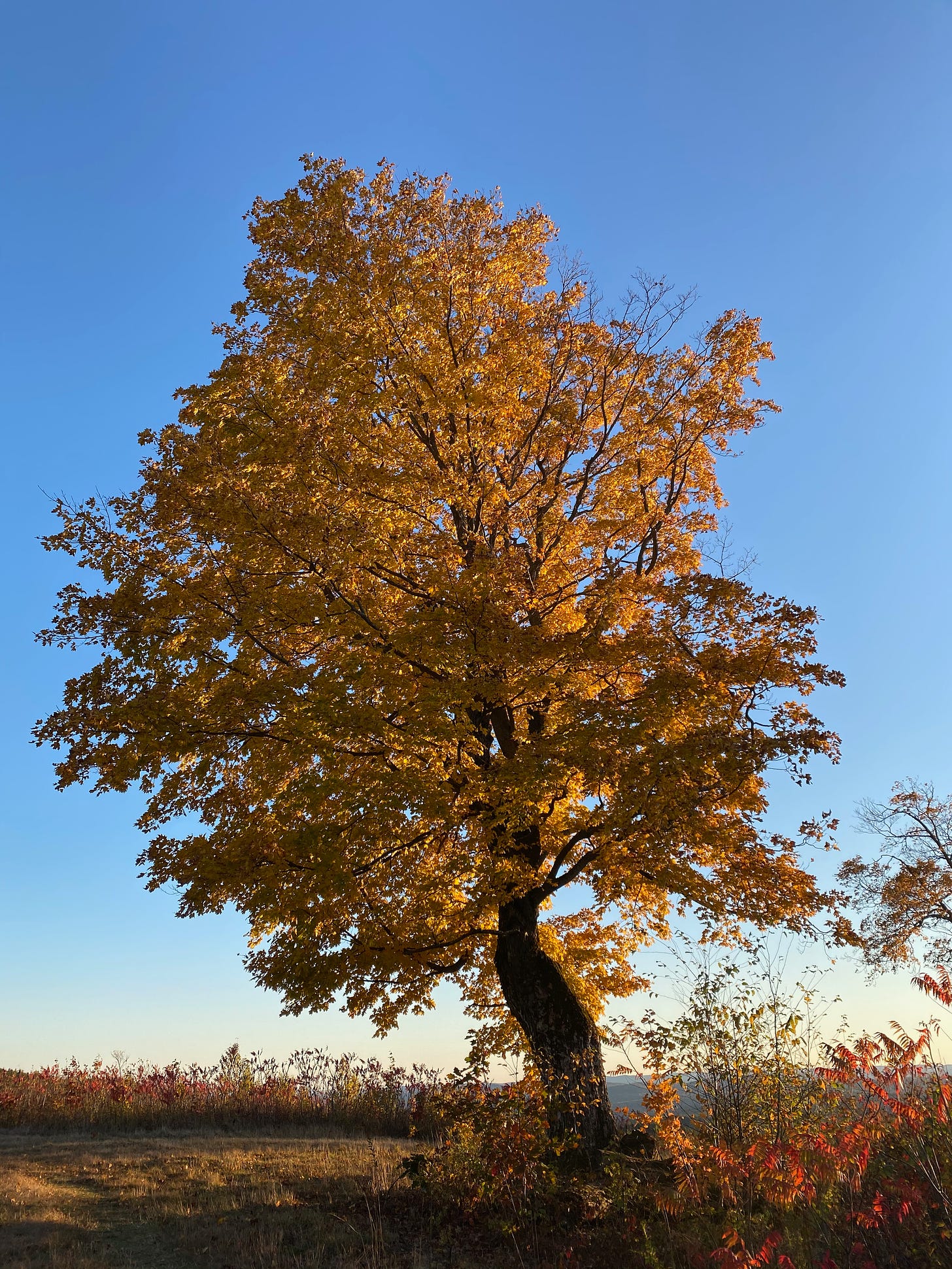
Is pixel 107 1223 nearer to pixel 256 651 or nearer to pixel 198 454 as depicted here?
pixel 256 651

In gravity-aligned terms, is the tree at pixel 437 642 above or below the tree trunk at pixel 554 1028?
above

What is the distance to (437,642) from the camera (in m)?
9.37

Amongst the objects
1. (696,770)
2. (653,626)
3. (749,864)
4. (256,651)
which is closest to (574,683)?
(653,626)

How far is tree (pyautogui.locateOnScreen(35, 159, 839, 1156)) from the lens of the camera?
8.95 metres

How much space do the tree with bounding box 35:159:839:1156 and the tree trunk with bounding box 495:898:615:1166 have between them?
0.04 m

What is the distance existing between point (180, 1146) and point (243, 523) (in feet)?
31.9

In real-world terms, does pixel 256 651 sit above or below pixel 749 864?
above

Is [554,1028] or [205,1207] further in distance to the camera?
[554,1028]

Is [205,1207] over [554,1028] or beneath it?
beneath

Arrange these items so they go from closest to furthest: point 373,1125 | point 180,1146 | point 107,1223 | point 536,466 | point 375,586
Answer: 1. point 107,1223
2. point 375,586
3. point 180,1146
4. point 536,466
5. point 373,1125

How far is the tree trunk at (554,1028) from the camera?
970cm

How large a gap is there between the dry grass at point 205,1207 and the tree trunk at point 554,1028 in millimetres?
2108

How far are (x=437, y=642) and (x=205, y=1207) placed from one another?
6.85 m

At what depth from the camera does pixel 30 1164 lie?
11062 millimetres
